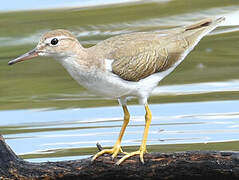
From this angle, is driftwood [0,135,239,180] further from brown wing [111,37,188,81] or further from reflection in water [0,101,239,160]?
reflection in water [0,101,239,160]

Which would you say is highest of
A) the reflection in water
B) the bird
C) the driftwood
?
the reflection in water

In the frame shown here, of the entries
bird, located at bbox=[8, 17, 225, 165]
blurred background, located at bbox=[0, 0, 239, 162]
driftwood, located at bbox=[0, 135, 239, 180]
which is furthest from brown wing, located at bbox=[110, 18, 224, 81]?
blurred background, located at bbox=[0, 0, 239, 162]

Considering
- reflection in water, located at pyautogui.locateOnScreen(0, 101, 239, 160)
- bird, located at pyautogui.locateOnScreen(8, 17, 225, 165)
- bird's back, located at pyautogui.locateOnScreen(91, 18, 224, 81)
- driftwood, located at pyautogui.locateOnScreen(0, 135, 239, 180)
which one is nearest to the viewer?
driftwood, located at pyautogui.locateOnScreen(0, 135, 239, 180)

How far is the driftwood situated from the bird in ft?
0.36

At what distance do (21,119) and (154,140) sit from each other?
2.62 meters

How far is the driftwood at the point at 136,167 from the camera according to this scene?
1003 centimetres

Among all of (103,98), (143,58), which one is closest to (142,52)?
(143,58)

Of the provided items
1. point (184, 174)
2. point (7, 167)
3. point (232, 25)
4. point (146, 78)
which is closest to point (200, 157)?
point (184, 174)

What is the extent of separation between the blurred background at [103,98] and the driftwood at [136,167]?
1.83m

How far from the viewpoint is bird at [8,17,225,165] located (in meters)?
10.5

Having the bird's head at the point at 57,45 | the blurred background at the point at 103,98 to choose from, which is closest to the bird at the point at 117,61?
the bird's head at the point at 57,45

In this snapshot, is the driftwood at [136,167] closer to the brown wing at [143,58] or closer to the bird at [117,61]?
the bird at [117,61]

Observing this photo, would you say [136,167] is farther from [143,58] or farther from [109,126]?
[109,126]

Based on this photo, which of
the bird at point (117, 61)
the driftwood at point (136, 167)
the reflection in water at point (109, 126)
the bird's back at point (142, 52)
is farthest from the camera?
the reflection in water at point (109, 126)
